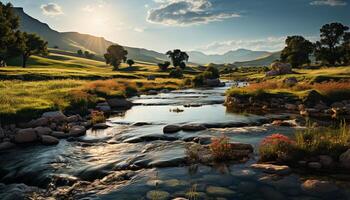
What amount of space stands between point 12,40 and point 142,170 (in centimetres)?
6069

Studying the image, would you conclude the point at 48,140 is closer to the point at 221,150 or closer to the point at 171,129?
the point at 171,129

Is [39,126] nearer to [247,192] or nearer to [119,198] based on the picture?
[119,198]

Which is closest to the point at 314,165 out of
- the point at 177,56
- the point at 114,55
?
the point at 114,55

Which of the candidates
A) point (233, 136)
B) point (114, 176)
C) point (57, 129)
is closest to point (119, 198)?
point (114, 176)

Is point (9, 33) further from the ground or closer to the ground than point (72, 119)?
further from the ground

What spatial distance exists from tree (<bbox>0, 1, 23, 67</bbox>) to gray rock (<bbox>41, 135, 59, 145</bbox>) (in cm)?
4605

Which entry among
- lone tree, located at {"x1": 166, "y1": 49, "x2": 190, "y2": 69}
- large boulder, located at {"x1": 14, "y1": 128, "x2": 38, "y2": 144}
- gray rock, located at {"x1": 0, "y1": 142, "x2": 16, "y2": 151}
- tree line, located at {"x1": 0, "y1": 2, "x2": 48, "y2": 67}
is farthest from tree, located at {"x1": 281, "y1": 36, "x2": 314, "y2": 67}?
gray rock, located at {"x1": 0, "y1": 142, "x2": 16, "y2": 151}

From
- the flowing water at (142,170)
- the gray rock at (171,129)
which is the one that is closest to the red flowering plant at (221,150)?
the flowing water at (142,170)

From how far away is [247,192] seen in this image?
13.0m

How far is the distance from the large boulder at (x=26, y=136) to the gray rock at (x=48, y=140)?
0.77 metres

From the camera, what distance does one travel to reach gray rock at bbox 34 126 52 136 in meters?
24.0

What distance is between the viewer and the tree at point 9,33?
61156mm

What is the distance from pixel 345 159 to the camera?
595 inches

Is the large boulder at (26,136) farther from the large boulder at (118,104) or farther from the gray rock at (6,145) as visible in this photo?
the large boulder at (118,104)
